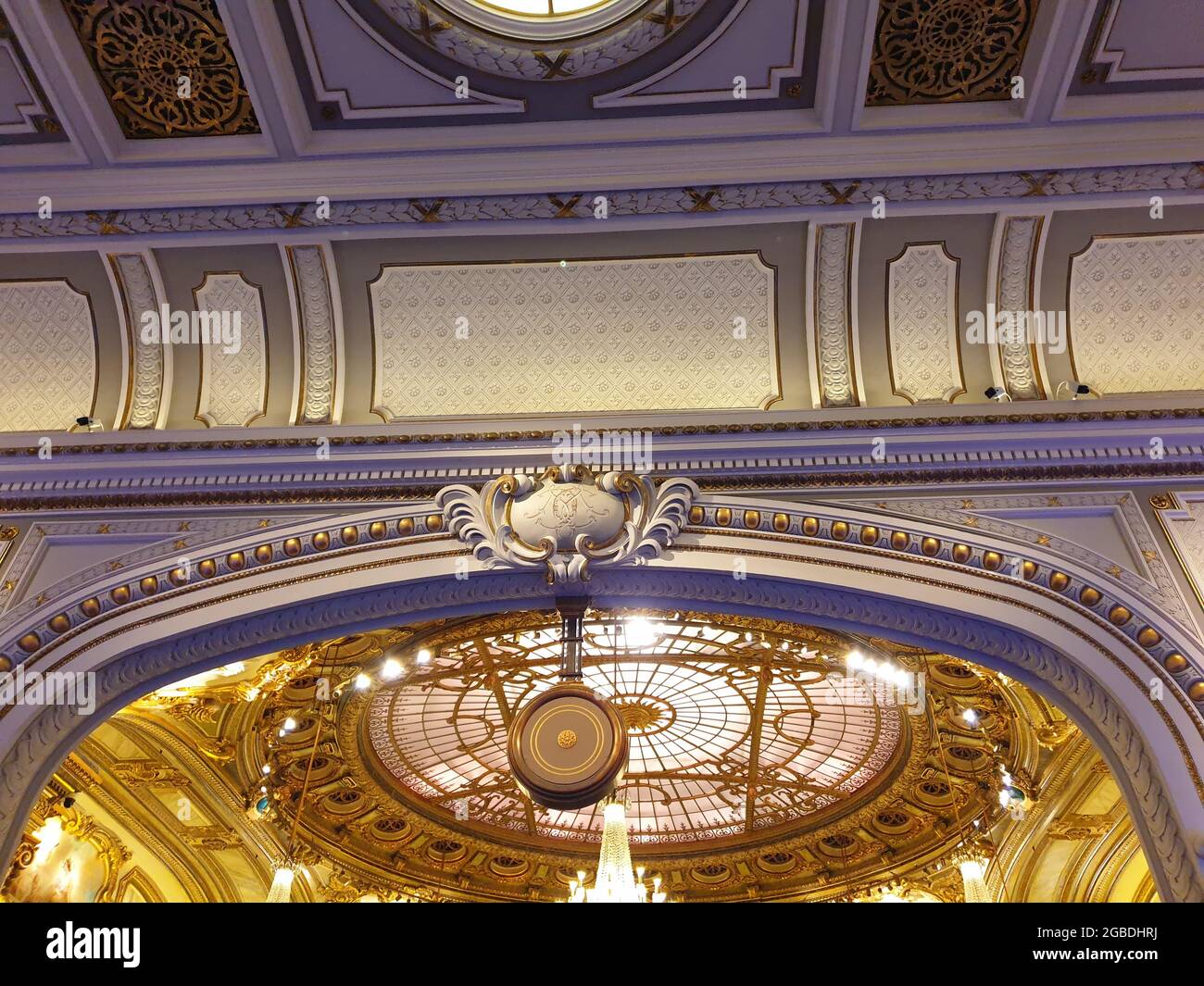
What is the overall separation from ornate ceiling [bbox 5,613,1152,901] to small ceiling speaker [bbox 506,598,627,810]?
2.71 m

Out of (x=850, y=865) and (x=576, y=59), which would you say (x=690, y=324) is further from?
(x=850, y=865)

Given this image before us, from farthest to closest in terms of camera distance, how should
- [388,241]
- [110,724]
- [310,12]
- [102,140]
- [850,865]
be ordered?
[850,865]
[110,724]
[388,241]
[102,140]
[310,12]

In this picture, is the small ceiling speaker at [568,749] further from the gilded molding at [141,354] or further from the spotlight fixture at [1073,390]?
the spotlight fixture at [1073,390]

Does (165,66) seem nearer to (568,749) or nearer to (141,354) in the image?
(141,354)

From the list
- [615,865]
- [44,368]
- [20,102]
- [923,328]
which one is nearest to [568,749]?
[923,328]

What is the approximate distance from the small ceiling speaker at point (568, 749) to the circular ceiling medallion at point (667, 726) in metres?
2.47

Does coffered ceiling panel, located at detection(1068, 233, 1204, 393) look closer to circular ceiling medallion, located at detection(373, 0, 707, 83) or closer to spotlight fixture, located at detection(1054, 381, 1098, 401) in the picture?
spotlight fixture, located at detection(1054, 381, 1098, 401)

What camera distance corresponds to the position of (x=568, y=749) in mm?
4820

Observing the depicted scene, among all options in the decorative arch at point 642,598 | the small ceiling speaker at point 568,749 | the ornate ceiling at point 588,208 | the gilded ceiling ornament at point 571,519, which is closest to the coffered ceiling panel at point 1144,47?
the ornate ceiling at point 588,208

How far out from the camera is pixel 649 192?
17.2 feet

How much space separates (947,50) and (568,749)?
3973 millimetres

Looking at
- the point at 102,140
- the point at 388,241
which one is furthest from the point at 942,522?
the point at 102,140

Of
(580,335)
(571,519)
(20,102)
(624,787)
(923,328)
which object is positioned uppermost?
(20,102)

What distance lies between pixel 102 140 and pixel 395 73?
1.60 m
